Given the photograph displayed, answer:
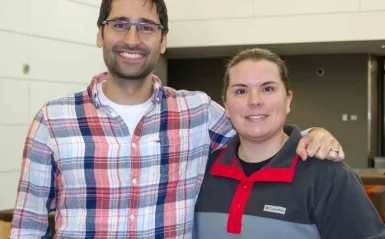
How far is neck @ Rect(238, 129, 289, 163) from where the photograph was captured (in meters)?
1.62

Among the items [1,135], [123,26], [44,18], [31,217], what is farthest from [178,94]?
[44,18]

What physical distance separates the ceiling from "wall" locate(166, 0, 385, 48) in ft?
1.16

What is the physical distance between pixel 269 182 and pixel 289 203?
0.32 feet

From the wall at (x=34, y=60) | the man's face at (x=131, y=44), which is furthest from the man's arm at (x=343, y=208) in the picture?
the wall at (x=34, y=60)

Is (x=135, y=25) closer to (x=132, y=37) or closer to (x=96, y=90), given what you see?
(x=132, y=37)

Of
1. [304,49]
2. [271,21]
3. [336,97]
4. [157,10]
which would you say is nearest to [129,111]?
[157,10]

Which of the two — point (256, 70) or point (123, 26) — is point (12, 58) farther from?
point (256, 70)

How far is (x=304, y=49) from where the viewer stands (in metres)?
9.23

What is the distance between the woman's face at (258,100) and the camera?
5.13 ft

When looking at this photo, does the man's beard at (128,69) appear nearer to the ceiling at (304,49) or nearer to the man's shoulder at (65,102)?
the man's shoulder at (65,102)

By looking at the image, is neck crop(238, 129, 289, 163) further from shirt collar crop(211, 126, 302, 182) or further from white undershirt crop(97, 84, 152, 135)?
white undershirt crop(97, 84, 152, 135)

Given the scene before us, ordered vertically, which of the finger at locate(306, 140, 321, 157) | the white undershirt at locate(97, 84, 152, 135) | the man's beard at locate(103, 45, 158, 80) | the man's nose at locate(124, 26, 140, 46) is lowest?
the finger at locate(306, 140, 321, 157)

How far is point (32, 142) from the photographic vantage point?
1.63 metres

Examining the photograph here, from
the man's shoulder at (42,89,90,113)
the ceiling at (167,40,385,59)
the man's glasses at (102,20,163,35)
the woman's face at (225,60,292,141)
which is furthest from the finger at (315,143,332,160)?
the ceiling at (167,40,385,59)
